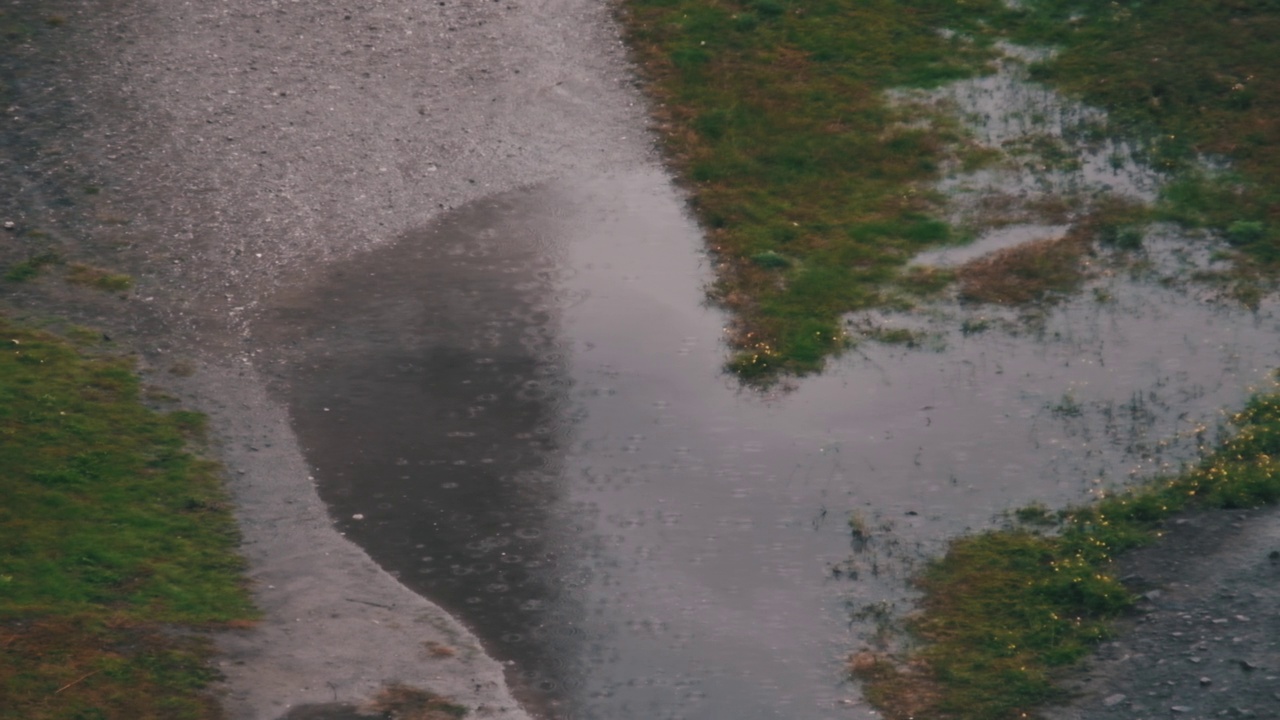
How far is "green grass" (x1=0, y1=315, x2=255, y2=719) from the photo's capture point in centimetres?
1570

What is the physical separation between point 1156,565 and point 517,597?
776 centimetres

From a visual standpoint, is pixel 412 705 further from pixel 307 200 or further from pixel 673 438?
pixel 307 200

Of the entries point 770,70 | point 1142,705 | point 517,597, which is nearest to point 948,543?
point 1142,705

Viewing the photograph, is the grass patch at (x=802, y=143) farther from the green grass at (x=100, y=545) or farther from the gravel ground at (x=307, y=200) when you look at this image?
the green grass at (x=100, y=545)

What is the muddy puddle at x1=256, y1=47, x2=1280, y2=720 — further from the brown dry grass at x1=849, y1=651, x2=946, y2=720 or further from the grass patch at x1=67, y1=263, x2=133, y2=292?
the grass patch at x1=67, y1=263, x2=133, y2=292

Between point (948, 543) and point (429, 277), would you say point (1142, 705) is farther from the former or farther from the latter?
point (429, 277)

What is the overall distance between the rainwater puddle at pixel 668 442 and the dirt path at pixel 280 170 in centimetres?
70

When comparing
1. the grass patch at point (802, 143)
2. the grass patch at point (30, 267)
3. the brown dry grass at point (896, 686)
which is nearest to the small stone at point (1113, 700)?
the brown dry grass at point (896, 686)

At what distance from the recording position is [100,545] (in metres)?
17.9

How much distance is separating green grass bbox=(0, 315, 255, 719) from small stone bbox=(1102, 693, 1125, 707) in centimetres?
955

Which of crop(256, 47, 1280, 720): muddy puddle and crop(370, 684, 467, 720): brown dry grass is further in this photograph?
crop(256, 47, 1280, 720): muddy puddle

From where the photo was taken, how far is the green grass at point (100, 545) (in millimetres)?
15703

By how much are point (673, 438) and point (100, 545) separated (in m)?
7.80

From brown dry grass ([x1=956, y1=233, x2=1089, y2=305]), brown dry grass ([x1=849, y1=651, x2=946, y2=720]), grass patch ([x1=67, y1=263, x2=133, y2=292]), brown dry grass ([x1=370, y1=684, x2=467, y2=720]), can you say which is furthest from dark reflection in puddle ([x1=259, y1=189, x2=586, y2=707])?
brown dry grass ([x1=956, y1=233, x2=1089, y2=305])
